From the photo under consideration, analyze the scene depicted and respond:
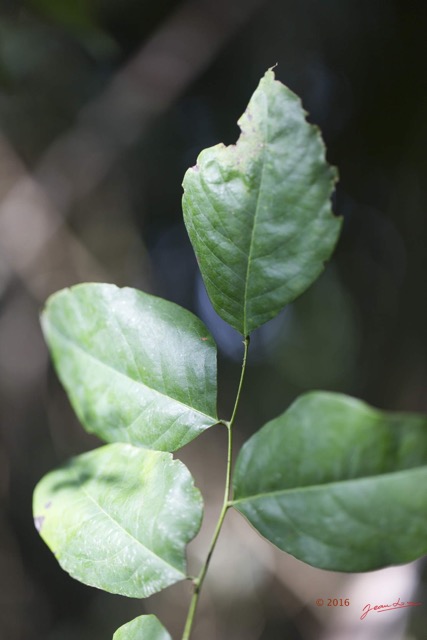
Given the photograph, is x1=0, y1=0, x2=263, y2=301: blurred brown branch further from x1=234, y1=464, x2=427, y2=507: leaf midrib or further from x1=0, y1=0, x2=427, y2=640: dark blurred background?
x1=234, y1=464, x2=427, y2=507: leaf midrib

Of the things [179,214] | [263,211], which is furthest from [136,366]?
[179,214]

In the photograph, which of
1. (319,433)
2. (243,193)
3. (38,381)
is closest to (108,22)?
(38,381)

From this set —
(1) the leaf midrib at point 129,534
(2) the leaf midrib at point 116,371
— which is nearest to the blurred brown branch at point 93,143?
(2) the leaf midrib at point 116,371

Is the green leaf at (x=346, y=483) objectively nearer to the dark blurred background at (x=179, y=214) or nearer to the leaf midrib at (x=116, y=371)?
the leaf midrib at (x=116, y=371)

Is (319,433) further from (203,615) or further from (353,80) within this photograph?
(353,80)

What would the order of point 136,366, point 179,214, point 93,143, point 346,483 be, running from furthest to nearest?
point 179,214
point 93,143
point 136,366
point 346,483

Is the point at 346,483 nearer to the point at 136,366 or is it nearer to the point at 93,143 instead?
the point at 136,366
